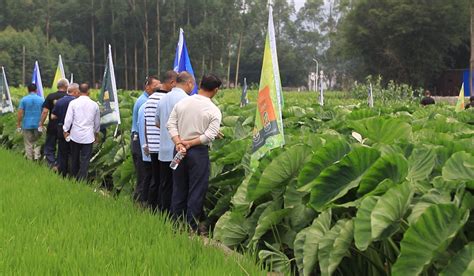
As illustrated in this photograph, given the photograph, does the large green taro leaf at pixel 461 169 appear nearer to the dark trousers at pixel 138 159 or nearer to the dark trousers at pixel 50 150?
the dark trousers at pixel 138 159

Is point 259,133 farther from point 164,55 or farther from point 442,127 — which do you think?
point 164,55

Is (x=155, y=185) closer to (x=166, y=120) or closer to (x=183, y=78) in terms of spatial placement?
(x=166, y=120)

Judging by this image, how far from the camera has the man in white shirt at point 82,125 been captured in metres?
8.30

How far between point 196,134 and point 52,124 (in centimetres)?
478

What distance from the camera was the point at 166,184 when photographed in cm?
643

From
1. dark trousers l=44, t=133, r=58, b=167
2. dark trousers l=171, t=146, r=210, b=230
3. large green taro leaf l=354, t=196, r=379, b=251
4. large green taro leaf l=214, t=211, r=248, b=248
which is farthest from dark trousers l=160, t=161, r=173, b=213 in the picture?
dark trousers l=44, t=133, r=58, b=167

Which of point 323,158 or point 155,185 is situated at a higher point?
point 323,158

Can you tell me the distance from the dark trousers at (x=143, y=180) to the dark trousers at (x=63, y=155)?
248 centimetres

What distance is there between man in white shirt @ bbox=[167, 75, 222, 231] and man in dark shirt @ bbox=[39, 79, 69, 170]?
438 centimetres

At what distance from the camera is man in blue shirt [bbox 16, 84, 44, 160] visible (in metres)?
10.8

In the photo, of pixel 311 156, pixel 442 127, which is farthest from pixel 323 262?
pixel 442 127

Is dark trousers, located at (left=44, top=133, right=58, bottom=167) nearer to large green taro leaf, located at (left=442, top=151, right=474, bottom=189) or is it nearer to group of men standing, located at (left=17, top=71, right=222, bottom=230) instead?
group of men standing, located at (left=17, top=71, right=222, bottom=230)

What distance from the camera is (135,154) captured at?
23.5 feet

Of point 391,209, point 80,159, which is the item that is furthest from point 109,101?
point 391,209
